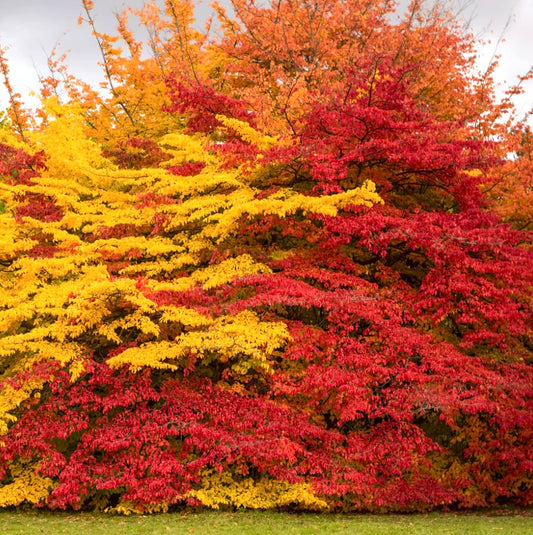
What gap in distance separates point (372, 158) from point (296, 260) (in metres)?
2.71

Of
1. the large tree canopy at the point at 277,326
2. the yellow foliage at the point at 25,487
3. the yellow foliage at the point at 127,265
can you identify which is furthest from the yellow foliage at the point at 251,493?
the yellow foliage at the point at 25,487

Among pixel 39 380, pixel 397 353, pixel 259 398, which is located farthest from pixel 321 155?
pixel 39 380

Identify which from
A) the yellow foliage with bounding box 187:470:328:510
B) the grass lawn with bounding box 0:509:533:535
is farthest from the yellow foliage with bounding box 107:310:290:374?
the grass lawn with bounding box 0:509:533:535

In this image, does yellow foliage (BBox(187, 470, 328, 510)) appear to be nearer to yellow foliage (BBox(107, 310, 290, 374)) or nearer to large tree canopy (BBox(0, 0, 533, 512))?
large tree canopy (BBox(0, 0, 533, 512))

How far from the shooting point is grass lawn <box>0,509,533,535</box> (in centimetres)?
890

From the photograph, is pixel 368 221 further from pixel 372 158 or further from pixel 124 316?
pixel 124 316

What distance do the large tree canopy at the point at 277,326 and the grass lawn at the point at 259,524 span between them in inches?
11.5

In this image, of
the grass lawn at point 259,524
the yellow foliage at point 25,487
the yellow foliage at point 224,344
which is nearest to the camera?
the grass lawn at point 259,524

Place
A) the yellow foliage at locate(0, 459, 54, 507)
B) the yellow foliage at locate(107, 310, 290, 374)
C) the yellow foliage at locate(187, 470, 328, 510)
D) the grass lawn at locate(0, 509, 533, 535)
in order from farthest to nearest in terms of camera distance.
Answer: the yellow foliage at locate(0, 459, 54, 507) < the yellow foliage at locate(187, 470, 328, 510) < the yellow foliage at locate(107, 310, 290, 374) < the grass lawn at locate(0, 509, 533, 535)

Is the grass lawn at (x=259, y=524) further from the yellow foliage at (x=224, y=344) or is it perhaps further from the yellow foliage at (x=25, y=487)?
the yellow foliage at (x=224, y=344)

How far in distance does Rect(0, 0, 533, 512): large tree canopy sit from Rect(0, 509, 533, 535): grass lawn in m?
0.29

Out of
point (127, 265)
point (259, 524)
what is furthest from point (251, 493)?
point (127, 265)

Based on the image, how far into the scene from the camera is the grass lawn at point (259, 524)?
8898 mm

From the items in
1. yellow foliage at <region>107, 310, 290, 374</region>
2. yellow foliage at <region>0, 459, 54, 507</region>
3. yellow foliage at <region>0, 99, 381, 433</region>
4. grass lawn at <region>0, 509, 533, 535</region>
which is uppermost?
yellow foliage at <region>0, 99, 381, 433</region>
